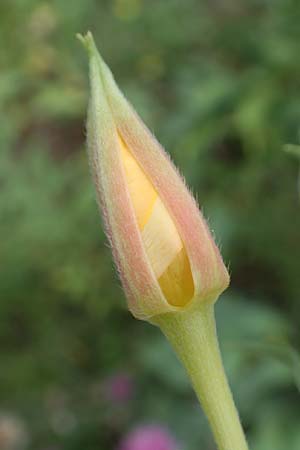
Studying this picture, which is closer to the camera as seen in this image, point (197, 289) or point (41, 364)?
point (197, 289)

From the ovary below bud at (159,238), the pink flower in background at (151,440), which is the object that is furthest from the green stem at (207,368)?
the pink flower in background at (151,440)

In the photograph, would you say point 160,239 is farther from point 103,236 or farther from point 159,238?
point 103,236

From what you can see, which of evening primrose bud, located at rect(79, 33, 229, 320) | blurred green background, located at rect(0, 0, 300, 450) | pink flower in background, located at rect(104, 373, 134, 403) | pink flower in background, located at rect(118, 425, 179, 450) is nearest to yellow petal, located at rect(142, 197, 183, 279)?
evening primrose bud, located at rect(79, 33, 229, 320)

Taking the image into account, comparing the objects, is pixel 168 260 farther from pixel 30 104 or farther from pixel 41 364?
pixel 30 104

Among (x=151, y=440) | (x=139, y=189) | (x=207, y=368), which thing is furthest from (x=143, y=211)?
(x=151, y=440)

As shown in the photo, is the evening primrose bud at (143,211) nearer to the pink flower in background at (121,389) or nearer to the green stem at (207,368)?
the green stem at (207,368)

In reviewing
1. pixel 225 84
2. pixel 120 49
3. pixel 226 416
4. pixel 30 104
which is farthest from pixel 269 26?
pixel 226 416
